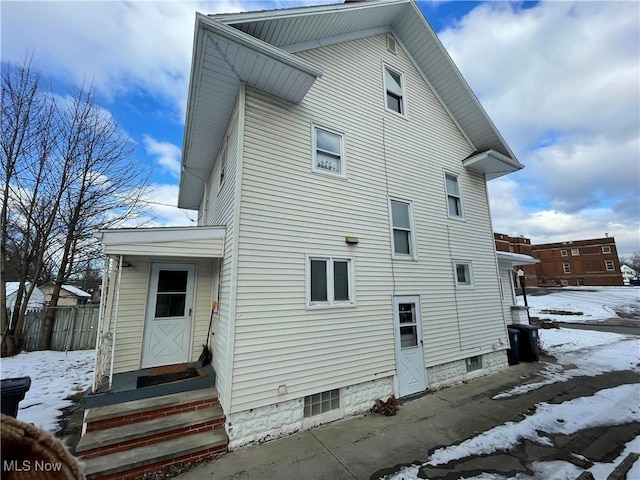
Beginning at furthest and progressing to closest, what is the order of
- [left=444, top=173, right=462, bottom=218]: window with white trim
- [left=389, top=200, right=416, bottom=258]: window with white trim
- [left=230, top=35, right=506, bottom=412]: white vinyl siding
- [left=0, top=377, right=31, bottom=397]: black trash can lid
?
[left=444, top=173, right=462, bottom=218]: window with white trim → [left=389, top=200, right=416, bottom=258]: window with white trim → [left=230, top=35, right=506, bottom=412]: white vinyl siding → [left=0, top=377, right=31, bottom=397]: black trash can lid

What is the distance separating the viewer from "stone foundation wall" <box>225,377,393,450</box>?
4305 millimetres

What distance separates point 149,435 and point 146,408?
16.4 inches

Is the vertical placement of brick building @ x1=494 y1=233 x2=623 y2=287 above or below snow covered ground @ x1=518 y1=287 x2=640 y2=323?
above

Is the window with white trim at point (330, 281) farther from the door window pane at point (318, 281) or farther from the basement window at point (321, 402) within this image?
the basement window at point (321, 402)

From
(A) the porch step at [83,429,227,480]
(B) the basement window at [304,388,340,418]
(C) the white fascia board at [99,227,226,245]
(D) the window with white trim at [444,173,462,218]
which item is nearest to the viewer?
(A) the porch step at [83,429,227,480]

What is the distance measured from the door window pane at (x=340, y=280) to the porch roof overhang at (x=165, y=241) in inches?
94.0

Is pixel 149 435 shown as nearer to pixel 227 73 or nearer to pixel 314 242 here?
pixel 314 242

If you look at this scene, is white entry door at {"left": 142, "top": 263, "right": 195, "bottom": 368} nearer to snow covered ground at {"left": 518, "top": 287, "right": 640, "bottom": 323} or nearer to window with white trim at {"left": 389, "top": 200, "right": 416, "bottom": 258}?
window with white trim at {"left": 389, "top": 200, "right": 416, "bottom": 258}

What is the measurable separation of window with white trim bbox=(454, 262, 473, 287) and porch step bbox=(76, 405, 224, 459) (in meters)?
7.01

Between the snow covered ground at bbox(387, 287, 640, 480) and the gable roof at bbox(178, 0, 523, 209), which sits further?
the gable roof at bbox(178, 0, 523, 209)

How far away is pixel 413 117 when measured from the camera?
7.97 metres

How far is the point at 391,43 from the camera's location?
7.96 m

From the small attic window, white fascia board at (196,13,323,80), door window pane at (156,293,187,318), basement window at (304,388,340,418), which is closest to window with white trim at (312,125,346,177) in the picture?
white fascia board at (196,13,323,80)

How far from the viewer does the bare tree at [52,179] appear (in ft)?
32.2
